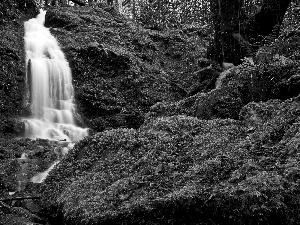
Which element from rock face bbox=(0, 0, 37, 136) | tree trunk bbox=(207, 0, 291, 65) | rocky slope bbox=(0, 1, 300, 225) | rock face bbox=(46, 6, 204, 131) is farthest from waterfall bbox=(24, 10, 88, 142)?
tree trunk bbox=(207, 0, 291, 65)

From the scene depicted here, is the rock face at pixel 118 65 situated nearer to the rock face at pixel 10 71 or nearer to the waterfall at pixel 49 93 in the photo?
the waterfall at pixel 49 93

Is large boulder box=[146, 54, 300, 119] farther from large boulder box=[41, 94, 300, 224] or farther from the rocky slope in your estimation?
large boulder box=[41, 94, 300, 224]

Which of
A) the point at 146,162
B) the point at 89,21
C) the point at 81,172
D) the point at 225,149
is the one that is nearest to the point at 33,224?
the point at 81,172

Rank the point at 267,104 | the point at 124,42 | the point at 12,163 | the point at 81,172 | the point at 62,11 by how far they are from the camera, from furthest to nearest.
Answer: the point at 62,11
the point at 124,42
the point at 12,163
the point at 81,172
the point at 267,104

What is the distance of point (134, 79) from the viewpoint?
14.6m

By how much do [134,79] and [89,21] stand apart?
4611 millimetres

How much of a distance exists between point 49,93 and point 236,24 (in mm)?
7095

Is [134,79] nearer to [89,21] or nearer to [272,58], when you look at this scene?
[89,21]

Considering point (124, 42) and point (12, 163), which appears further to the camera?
point (124, 42)

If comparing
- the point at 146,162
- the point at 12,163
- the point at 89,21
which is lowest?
the point at 12,163

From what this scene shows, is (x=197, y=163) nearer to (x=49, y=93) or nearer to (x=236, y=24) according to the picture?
(x=236, y=24)

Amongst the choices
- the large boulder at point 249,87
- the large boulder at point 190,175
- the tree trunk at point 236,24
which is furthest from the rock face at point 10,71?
the large boulder at point 249,87

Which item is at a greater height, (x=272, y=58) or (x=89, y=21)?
(x=89, y=21)

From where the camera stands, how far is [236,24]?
907cm
